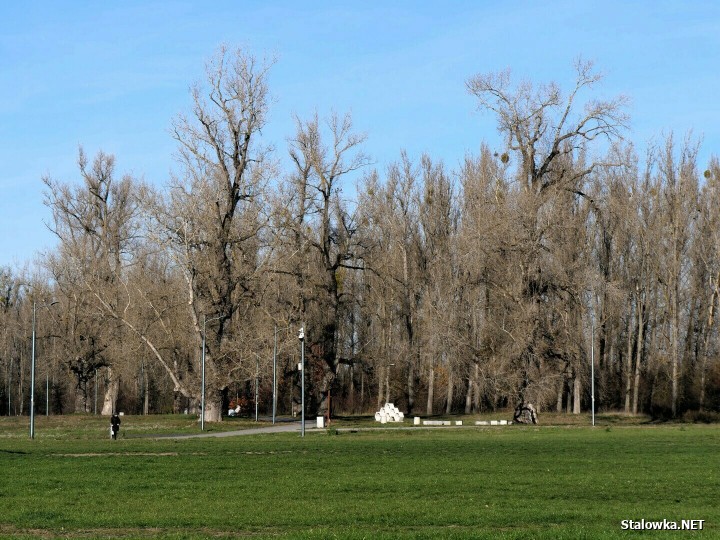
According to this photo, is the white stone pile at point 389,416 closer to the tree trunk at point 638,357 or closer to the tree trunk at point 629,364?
the tree trunk at point 629,364

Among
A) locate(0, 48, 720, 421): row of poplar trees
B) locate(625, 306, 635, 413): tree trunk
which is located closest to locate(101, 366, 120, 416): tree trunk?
locate(0, 48, 720, 421): row of poplar trees

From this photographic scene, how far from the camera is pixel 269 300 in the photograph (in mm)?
69688

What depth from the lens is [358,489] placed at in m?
21.7

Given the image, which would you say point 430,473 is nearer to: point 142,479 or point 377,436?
point 142,479

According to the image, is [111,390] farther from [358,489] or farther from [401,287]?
[358,489]

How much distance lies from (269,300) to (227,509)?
51.5 meters

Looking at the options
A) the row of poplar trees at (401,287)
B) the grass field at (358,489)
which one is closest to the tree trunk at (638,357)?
the row of poplar trees at (401,287)

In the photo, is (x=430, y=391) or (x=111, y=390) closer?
(x=111, y=390)

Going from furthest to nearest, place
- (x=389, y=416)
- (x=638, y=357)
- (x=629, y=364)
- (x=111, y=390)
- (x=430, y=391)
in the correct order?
(x=430, y=391)
(x=111, y=390)
(x=629, y=364)
(x=638, y=357)
(x=389, y=416)

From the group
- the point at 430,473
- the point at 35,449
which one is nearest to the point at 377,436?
the point at 35,449

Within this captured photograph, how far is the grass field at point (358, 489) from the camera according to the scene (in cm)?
1631

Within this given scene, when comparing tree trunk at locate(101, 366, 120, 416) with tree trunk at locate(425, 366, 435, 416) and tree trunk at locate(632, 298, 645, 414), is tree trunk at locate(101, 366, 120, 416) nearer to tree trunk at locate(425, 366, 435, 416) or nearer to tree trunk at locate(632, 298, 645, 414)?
tree trunk at locate(425, 366, 435, 416)

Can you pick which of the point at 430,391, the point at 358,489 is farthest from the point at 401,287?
the point at 358,489

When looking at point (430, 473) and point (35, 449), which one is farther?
point (35, 449)
